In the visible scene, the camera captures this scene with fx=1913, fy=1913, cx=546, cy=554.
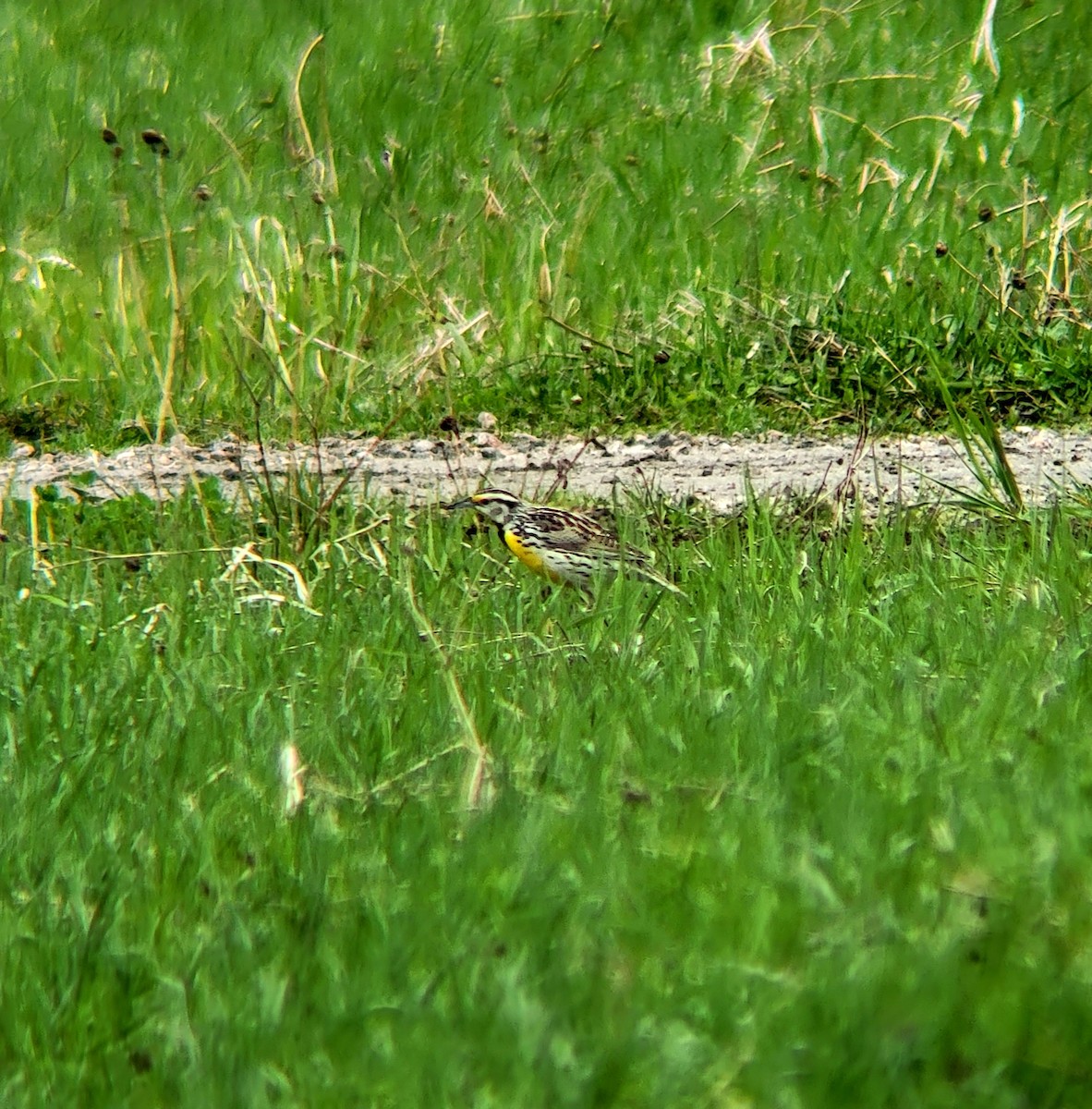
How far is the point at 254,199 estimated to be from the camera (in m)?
9.88

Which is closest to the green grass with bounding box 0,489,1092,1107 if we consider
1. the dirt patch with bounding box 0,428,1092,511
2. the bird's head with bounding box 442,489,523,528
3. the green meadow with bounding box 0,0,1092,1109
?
the green meadow with bounding box 0,0,1092,1109

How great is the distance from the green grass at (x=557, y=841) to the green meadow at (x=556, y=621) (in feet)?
0.04

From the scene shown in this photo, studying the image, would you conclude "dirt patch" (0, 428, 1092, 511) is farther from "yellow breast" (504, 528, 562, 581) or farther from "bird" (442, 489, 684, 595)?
"yellow breast" (504, 528, 562, 581)

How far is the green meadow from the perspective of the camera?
287 centimetres

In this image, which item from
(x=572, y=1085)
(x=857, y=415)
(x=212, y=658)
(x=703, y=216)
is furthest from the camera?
(x=703, y=216)

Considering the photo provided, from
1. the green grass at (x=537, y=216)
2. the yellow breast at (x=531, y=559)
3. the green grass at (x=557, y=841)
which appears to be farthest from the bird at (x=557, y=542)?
the green grass at (x=537, y=216)

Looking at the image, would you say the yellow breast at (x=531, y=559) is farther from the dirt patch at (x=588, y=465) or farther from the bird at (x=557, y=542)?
the dirt patch at (x=588, y=465)

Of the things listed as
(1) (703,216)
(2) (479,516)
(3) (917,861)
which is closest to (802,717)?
(3) (917,861)

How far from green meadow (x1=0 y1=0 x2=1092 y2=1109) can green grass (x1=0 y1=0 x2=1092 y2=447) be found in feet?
0.11

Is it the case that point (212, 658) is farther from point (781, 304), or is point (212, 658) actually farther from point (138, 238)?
point (138, 238)

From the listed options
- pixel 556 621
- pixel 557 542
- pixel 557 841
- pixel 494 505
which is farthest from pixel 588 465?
pixel 557 841

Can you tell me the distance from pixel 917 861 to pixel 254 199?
732 centimetres

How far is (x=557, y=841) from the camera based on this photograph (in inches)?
136

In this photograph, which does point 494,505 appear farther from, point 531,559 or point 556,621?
point 556,621
